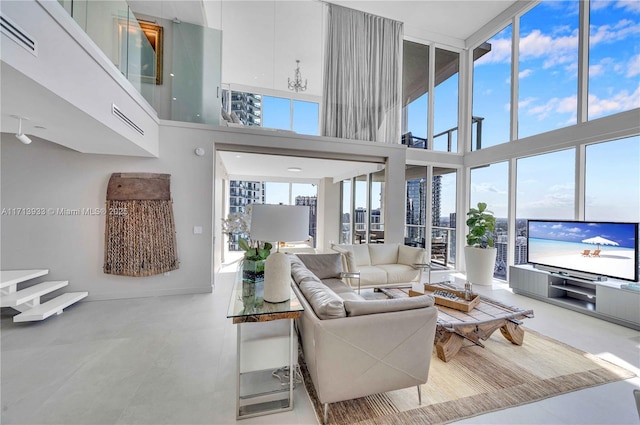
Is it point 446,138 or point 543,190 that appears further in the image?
point 446,138

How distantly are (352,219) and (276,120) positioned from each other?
138 inches

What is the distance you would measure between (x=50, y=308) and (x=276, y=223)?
3411 millimetres

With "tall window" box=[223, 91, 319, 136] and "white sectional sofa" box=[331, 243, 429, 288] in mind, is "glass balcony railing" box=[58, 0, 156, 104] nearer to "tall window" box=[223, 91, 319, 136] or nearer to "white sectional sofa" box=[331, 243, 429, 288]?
"tall window" box=[223, 91, 319, 136]

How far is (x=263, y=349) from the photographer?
1.76 meters

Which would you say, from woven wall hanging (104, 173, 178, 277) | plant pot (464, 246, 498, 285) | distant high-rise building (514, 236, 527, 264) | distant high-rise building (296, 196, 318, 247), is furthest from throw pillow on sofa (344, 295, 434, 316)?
distant high-rise building (296, 196, 318, 247)

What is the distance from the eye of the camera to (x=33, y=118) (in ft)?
7.52

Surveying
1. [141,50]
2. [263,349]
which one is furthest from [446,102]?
[263,349]

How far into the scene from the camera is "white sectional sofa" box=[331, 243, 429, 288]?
13.1 ft

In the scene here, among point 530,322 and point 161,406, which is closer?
point 161,406

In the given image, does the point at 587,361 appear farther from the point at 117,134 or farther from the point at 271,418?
the point at 117,134

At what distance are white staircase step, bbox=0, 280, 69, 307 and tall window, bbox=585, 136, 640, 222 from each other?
25.4 ft

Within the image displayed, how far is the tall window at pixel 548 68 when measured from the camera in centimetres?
432

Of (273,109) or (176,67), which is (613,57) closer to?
(273,109)

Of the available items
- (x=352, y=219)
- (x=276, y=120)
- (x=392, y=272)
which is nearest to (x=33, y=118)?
(x=392, y=272)
